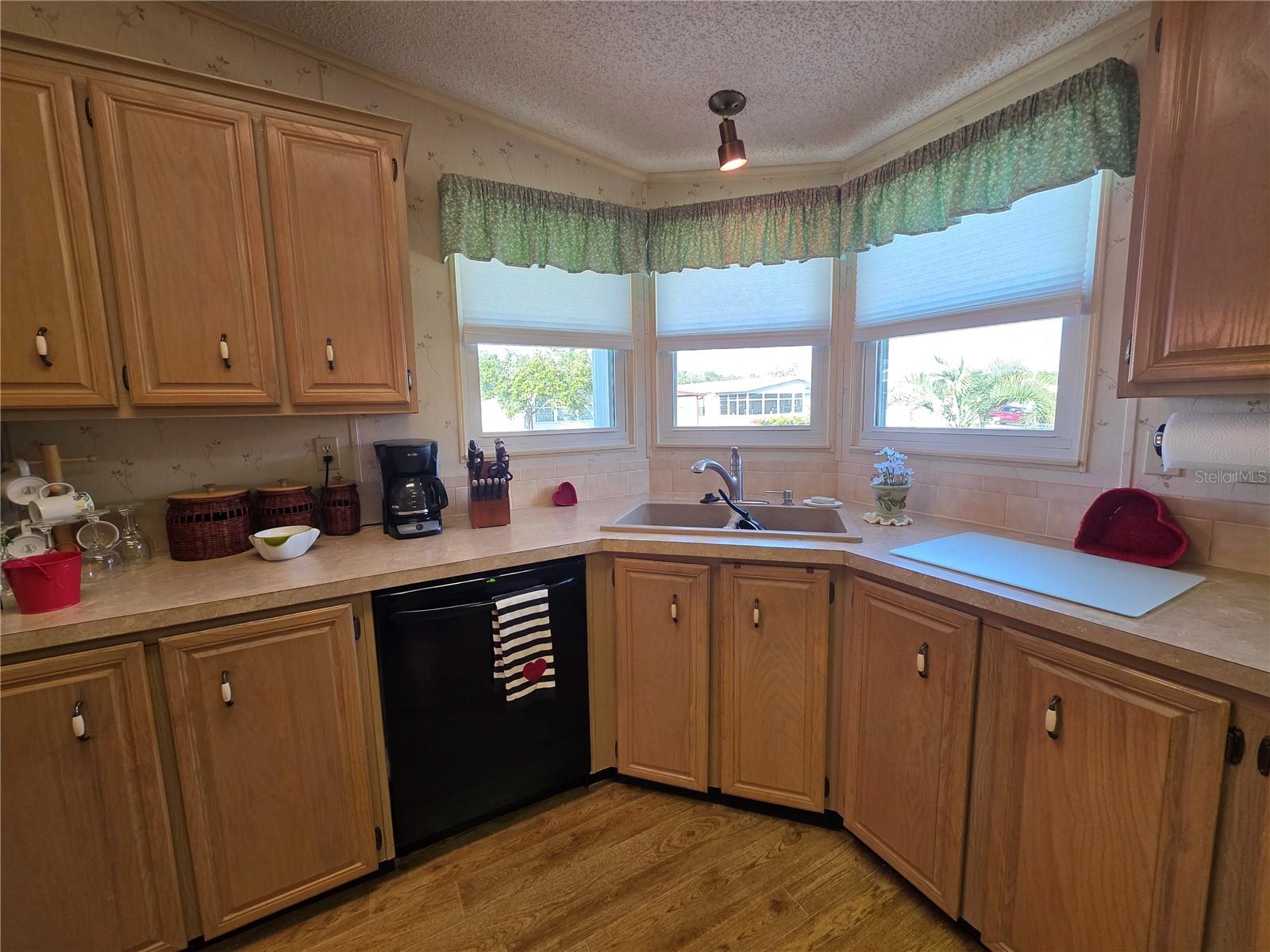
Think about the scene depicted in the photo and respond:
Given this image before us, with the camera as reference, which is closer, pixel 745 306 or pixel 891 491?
pixel 891 491

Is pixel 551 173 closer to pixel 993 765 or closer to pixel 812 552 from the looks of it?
pixel 812 552

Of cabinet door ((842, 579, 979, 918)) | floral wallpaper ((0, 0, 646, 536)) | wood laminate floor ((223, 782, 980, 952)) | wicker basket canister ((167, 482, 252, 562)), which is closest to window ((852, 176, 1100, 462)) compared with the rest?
cabinet door ((842, 579, 979, 918))

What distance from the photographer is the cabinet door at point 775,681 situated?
5.45 ft

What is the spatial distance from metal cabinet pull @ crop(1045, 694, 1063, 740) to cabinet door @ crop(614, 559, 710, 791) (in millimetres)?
897

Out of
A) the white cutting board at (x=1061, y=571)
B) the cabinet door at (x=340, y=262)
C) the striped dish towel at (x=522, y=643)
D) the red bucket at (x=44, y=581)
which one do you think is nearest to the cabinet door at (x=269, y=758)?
the red bucket at (x=44, y=581)

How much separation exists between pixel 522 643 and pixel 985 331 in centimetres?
196

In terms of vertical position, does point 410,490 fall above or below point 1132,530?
above

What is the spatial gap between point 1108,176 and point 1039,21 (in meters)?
0.48

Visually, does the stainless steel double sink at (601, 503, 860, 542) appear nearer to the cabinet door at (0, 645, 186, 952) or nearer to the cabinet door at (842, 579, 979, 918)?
the cabinet door at (842, 579, 979, 918)

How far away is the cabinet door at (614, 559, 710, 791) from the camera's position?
176 centimetres

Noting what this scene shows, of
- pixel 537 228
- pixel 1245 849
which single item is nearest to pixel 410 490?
pixel 537 228

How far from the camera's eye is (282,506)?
168cm

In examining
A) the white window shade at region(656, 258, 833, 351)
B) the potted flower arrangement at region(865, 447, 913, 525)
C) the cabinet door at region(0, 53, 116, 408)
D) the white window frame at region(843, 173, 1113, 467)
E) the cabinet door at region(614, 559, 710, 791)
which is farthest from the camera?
the white window shade at region(656, 258, 833, 351)

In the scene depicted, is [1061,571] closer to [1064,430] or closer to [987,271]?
[1064,430]
